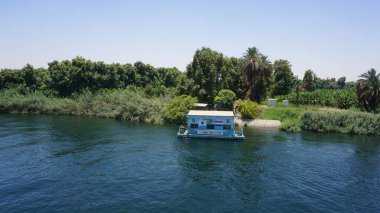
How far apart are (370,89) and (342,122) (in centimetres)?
1192

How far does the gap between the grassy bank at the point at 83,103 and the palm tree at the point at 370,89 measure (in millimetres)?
44223

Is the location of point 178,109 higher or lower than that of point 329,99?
lower

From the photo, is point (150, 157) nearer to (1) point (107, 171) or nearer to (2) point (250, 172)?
(1) point (107, 171)

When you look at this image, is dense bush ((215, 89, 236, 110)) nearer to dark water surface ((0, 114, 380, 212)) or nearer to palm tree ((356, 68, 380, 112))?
dark water surface ((0, 114, 380, 212))

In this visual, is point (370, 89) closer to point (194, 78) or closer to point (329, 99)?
point (329, 99)

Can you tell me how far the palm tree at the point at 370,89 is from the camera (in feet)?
219

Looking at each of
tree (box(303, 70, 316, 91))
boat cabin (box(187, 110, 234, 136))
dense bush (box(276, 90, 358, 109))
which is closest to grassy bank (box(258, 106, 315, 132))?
dense bush (box(276, 90, 358, 109))

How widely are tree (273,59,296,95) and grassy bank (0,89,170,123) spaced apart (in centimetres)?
3729

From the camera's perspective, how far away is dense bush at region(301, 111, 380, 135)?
59.5 meters

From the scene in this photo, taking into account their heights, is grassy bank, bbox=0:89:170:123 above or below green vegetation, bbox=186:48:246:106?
below

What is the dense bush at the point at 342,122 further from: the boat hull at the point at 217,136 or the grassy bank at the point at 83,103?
the grassy bank at the point at 83,103

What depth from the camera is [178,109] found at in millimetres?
67062

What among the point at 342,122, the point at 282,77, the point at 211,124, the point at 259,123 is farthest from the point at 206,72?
the point at 342,122

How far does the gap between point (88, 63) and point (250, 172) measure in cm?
7235
